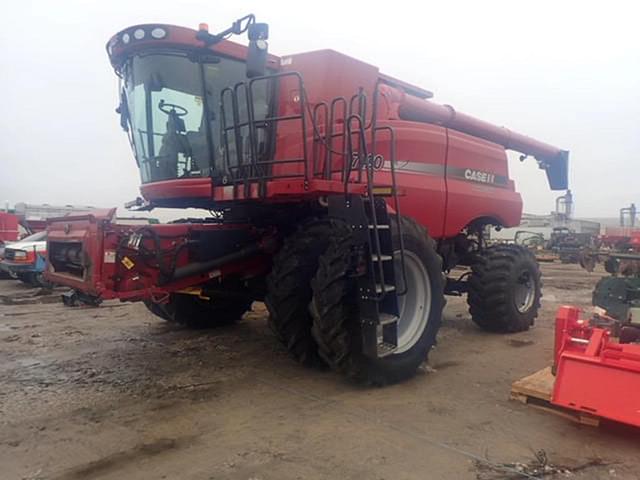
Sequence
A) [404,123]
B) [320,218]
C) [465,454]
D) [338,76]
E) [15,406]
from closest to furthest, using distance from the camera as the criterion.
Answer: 1. [465,454]
2. [15,406]
3. [320,218]
4. [338,76]
5. [404,123]

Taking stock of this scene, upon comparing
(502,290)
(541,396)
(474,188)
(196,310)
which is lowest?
(541,396)

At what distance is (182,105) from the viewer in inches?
201

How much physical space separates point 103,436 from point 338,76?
3.95 metres

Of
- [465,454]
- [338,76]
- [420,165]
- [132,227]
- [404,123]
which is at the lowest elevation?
[465,454]

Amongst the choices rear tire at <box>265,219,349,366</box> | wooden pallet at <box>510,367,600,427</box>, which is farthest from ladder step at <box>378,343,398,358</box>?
wooden pallet at <box>510,367,600,427</box>

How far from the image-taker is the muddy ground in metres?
3.10

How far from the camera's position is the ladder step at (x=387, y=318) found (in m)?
4.29

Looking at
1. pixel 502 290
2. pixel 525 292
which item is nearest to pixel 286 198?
pixel 502 290

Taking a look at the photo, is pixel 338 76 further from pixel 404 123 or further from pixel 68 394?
pixel 68 394

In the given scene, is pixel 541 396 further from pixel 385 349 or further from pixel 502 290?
pixel 502 290

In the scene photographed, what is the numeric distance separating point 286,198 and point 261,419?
6.16ft

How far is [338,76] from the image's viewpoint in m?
5.44

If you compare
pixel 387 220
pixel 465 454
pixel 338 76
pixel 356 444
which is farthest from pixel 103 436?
pixel 338 76

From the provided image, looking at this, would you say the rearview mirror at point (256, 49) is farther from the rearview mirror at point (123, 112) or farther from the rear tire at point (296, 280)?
the rearview mirror at point (123, 112)
